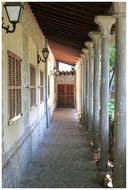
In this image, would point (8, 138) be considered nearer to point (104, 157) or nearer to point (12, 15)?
point (12, 15)

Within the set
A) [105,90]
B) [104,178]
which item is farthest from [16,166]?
[105,90]

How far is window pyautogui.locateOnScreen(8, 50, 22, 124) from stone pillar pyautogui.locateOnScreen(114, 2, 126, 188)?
6.42 ft

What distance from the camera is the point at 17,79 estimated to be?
773cm

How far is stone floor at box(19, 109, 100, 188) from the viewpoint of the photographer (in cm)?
777

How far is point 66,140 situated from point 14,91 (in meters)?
6.56

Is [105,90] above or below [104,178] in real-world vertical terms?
above

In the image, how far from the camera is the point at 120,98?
5.64m

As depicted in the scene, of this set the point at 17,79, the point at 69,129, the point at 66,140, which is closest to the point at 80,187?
the point at 17,79

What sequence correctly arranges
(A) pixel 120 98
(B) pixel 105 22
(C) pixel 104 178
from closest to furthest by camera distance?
(A) pixel 120 98, (C) pixel 104 178, (B) pixel 105 22

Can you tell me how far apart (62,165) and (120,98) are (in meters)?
4.25

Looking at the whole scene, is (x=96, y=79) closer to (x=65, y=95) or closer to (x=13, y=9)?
(x=13, y=9)

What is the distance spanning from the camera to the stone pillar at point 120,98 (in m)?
5.57

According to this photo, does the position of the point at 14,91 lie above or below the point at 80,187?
above

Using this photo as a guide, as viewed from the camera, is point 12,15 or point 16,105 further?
point 16,105
